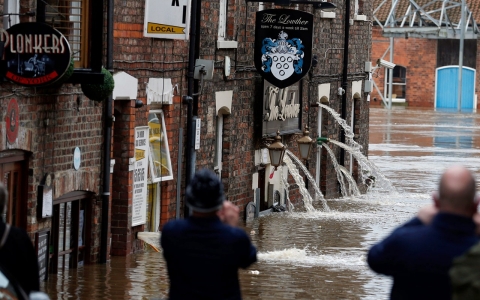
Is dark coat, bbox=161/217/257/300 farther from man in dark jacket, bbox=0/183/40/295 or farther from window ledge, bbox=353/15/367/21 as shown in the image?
window ledge, bbox=353/15/367/21

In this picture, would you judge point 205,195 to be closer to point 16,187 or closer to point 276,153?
point 16,187

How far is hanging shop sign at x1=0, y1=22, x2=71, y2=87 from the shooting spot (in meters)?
11.4

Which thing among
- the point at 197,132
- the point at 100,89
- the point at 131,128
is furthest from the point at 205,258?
the point at 197,132

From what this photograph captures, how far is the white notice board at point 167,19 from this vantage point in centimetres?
1529

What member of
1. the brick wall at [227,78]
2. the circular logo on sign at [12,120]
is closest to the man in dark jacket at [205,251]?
the circular logo on sign at [12,120]

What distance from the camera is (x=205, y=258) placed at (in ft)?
19.7

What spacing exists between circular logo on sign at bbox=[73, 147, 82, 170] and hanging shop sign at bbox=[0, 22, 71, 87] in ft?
7.21

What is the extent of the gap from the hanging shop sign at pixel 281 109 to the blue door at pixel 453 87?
36360mm

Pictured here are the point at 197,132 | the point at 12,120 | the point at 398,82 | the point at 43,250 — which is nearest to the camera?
the point at 12,120

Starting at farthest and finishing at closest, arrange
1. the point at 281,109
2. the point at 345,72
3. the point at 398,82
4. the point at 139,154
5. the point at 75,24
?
1. the point at 398,82
2. the point at 345,72
3. the point at 281,109
4. the point at 139,154
5. the point at 75,24

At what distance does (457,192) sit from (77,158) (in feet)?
28.7

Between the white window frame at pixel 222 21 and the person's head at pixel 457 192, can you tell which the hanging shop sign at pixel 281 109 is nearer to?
the white window frame at pixel 222 21

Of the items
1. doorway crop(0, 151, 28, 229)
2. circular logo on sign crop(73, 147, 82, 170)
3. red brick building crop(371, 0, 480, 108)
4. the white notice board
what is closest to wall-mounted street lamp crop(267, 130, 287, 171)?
the white notice board

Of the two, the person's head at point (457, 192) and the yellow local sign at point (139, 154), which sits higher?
the person's head at point (457, 192)
